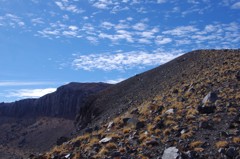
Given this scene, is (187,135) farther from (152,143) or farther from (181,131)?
(152,143)

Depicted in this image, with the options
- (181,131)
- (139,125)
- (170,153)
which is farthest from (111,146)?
(170,153)

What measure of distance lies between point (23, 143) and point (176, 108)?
85.3 metres

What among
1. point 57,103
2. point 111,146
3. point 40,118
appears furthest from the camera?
point 40,118

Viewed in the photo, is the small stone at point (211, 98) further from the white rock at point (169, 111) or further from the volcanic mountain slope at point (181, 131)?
the white rock at point (169, 111)

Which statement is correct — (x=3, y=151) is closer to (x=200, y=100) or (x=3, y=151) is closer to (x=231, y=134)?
(x=200, y=100)

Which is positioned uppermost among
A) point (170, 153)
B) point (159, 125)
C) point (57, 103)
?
point (57, 103)

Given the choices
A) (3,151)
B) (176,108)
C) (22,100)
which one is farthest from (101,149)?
(22,100)

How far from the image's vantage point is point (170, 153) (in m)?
16.2

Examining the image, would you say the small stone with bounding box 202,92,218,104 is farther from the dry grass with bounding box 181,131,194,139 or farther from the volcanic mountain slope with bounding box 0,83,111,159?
the volcanic mountain slope with bounding box 0,83,111,159

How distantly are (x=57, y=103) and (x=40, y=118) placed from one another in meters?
8.16

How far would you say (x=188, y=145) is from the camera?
16891 millimetres

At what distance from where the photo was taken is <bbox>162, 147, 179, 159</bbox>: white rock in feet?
52.0

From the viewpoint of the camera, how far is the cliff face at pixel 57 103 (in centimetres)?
11794

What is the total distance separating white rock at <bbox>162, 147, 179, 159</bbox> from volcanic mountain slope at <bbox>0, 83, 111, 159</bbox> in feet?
255
